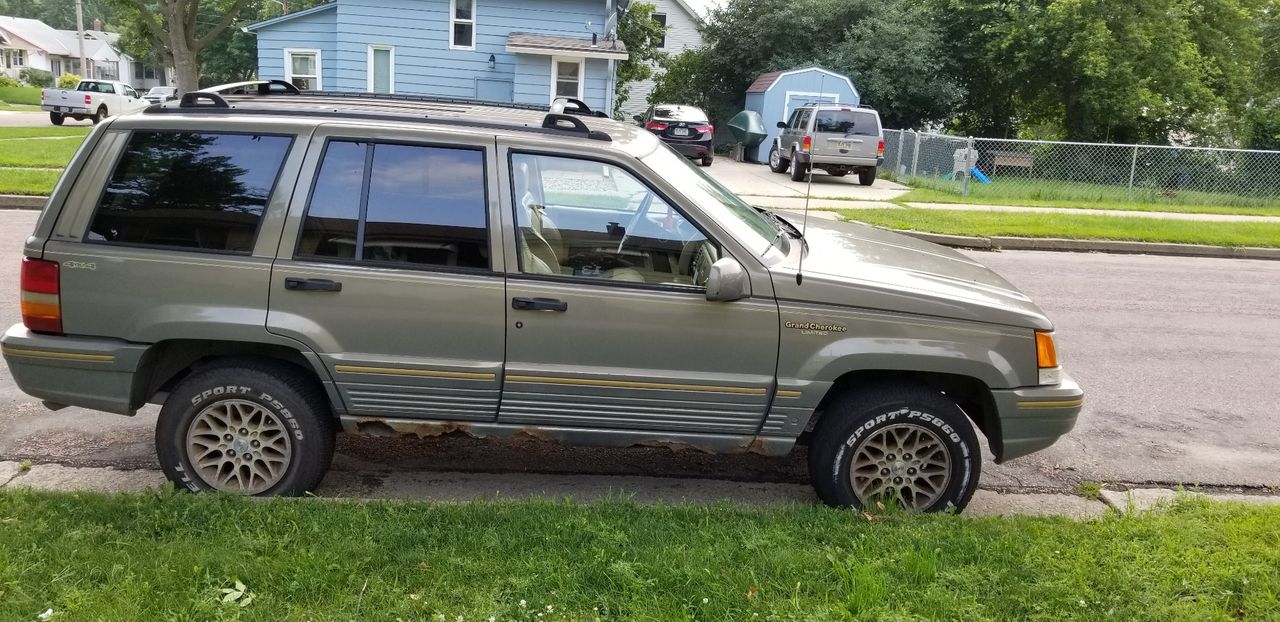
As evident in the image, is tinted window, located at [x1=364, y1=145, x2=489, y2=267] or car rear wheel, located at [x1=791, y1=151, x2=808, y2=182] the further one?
car rear wheel, located at [x1=791, y1=151, x2=808, y2=182]

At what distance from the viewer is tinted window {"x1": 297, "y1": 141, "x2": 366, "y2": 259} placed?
4.24m

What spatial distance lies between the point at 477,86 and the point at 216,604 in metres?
21.3

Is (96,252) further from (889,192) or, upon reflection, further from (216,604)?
(889,192)

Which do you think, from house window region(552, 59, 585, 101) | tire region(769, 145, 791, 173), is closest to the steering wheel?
house window region(552, 59, 585, 101)

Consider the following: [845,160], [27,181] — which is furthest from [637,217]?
[845,160]

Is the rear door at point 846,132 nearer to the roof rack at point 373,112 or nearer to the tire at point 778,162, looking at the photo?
the tire at point 778,162

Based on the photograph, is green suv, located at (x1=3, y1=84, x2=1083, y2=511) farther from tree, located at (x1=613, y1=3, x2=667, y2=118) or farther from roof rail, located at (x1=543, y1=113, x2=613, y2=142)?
tree, located at (x1=613, y1=3, x2=667, y2=118)

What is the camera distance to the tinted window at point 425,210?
424 cm

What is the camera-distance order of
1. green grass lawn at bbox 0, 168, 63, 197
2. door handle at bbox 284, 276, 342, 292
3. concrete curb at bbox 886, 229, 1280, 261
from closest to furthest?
1. door handle at bbox 284, 276, 342, 292
2. green grass lawn at bbox 0, 168, 63, 197
3. concrete curb at bbox 886, 229, 1280, 261

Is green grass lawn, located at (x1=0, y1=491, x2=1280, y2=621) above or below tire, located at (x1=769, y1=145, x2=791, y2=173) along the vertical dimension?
below

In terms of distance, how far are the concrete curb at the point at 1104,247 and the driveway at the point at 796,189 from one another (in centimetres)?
311

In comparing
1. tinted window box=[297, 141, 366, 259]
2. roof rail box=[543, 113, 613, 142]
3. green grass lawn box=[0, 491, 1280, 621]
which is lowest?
green grass lawn box=[0, 491, 1280, 621]

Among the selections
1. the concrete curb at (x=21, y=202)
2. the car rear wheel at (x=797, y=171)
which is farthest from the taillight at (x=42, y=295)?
the car rear wheel at (x=797, y=171)

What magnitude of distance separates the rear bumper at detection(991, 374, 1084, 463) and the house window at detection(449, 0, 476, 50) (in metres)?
20.8
